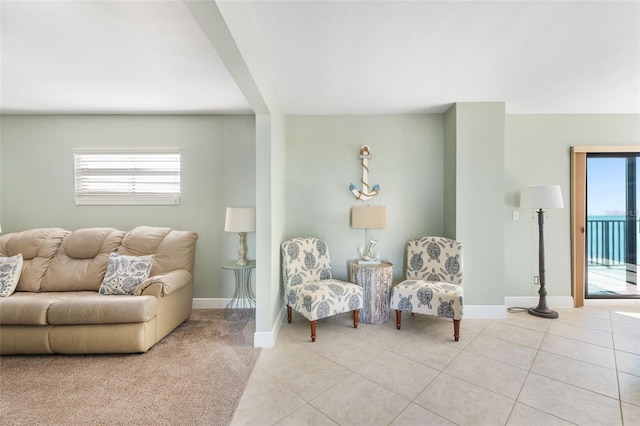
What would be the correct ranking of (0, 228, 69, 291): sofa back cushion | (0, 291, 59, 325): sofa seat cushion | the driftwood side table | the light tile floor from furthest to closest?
the driftwood side table < (0, 228, 69, 291): sofa back cushion < (0, 291, 59, 325): sofa seat cushion < the light tile floor

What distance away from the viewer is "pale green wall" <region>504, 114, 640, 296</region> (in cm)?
325

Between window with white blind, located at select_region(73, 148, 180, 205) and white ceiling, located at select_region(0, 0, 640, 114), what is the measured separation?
0.54 meters

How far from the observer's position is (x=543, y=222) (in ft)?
10.3

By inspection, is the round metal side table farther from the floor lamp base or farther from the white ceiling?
the floor lamp base

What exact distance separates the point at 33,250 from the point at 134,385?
209 centimetres

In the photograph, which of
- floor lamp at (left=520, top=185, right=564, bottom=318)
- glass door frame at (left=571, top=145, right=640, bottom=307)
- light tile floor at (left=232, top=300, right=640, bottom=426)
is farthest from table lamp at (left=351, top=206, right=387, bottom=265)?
glass door frame at (left=571, top=145, right=640, bottom=307)

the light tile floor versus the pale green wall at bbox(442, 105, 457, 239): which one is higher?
the pale green wall at bbox(442, 105, 457, 239)

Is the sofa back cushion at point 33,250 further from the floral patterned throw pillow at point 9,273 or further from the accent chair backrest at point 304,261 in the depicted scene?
the accent chair backrest at point 304,261

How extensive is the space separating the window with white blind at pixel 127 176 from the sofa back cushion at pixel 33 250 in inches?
21.2

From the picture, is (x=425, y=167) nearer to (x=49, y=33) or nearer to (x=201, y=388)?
(x=201, y=388)

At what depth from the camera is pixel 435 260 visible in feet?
9.63

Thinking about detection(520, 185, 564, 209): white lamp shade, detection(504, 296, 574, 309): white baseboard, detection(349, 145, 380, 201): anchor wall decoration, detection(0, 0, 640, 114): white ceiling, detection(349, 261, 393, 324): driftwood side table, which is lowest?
detection(504, 296, 574, 309): white baseboard

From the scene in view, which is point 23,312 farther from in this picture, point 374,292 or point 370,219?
point 370,219

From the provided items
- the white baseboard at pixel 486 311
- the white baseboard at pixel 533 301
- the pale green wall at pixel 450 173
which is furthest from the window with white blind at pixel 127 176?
the white baseboard at pixel 533 301
